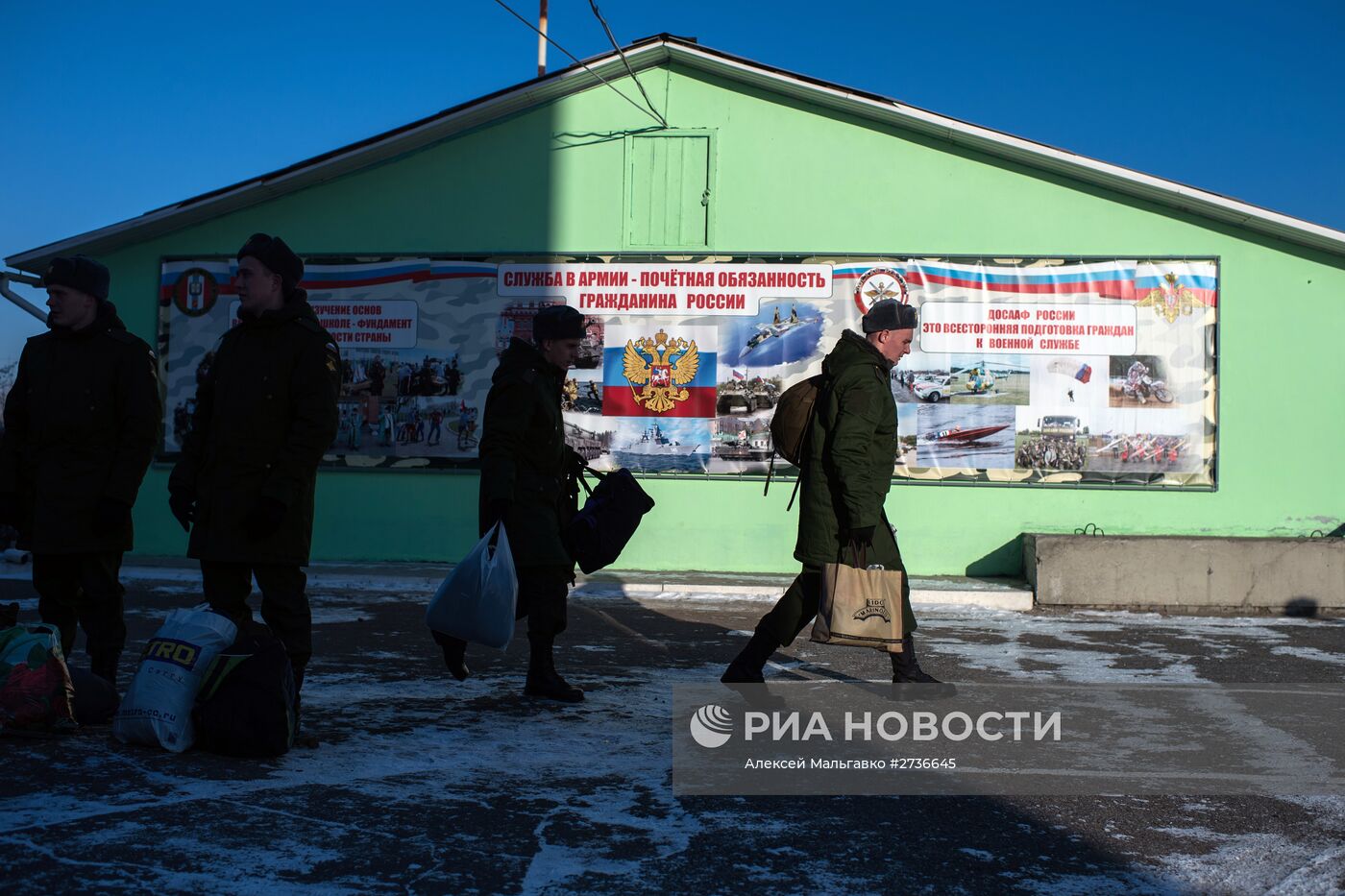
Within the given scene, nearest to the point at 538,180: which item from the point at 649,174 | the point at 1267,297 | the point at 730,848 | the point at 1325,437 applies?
the point at 649,174

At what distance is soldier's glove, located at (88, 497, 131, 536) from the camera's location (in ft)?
17.8

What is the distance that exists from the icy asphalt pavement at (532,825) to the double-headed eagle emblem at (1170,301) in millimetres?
8111

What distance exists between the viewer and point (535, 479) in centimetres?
600

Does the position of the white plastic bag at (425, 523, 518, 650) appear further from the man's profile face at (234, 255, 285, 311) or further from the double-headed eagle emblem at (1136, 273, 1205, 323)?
the double-headed eagle emblem at (1136, 273, 1205, 323)

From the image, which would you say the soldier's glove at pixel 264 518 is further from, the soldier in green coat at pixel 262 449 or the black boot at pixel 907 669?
the black boot at pixel 907 669

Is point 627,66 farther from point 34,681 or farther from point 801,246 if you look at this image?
point 34,681

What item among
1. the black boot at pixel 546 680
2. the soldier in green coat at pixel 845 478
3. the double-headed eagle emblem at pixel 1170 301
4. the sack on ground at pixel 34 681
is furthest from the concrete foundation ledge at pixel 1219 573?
the sack on ground at pixel 34 681

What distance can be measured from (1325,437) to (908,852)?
33.4ft

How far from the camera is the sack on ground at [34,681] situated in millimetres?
4867

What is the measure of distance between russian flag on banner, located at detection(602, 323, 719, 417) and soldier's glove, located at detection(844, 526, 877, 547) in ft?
23.1

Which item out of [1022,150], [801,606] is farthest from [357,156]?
[801,606]

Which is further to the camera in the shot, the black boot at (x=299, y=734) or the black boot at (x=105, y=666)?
the black boot at (x=105, y=666)

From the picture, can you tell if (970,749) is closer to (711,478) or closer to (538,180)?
(711,478)

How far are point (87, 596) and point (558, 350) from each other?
94.9 inches
